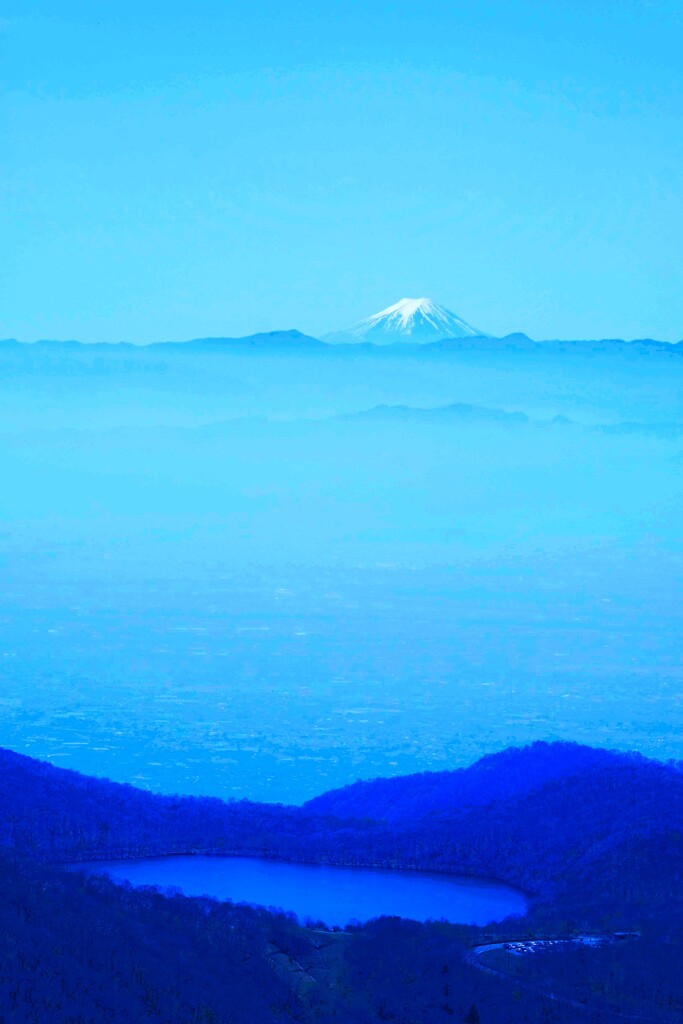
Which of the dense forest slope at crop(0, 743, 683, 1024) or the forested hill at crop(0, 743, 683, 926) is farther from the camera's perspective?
the forested hill at crop(0, 743, 683, 926)

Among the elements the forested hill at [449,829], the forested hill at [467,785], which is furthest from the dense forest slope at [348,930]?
the forested hill at [467,785]

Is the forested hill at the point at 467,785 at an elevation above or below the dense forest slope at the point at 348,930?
above

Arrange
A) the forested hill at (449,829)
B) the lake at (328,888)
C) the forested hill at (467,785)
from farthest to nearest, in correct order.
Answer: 1. the forested hill at (467,785)
2. the forested hill at (449,829)
3. the lake at (328,888)

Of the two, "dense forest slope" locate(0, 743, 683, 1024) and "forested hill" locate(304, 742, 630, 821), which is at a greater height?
"forested hill" locate(304, 742, 630, 821)

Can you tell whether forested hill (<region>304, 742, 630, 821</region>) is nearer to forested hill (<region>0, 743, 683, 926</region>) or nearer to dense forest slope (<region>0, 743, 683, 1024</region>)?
forested hill (<region>0, 743, 683, 926</region>)

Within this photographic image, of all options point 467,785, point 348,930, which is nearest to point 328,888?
point 348,930

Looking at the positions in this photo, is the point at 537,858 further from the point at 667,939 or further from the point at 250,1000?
the point at 250,1000

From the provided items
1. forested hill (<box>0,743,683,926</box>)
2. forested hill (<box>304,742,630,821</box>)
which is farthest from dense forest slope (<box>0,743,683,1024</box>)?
forested hill (<box>304,742,630,821</box>)

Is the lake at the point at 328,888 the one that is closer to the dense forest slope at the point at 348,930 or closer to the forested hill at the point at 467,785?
the dense forest slope at the point at 348,930
